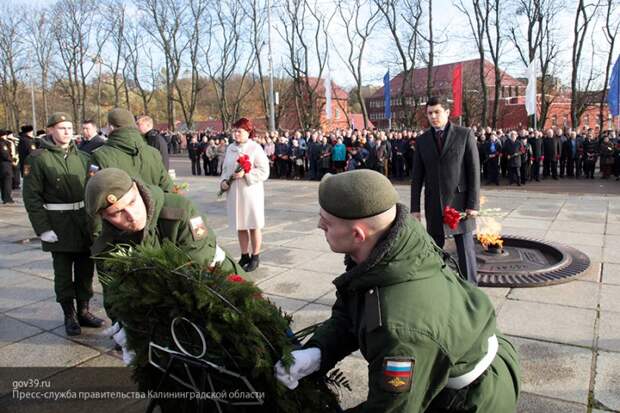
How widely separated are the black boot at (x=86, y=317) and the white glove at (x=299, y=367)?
320cm

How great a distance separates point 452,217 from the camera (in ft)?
14.6

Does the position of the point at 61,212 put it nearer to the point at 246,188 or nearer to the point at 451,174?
the point at 246,188

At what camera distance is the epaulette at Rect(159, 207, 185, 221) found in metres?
2.81

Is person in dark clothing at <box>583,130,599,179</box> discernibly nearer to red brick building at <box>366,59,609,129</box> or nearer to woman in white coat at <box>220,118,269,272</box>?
woman in white coat at <box>220,118,269,272</box>

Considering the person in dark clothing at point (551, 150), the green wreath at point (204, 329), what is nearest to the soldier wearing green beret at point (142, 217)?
the green wreath at point (204, 329)

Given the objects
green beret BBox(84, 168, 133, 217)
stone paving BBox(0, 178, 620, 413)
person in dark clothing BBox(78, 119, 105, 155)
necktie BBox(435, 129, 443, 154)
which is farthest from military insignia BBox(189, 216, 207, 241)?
person in dark clothing BBox(78, 119, 105, 155)

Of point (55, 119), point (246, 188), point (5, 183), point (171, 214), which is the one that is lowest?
point (5, 183)

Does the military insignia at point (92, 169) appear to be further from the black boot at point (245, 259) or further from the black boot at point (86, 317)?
the black boot at point (245, 259)

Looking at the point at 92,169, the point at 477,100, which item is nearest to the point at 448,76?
the point at 477,100

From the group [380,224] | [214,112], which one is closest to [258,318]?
[380,224]

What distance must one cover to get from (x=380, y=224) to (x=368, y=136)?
18188 millimetres

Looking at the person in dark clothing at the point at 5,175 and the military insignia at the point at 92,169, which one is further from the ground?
the military insignia at the point at 92,169

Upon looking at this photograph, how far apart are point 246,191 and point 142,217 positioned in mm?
3460

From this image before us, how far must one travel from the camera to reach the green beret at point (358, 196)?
171cm
